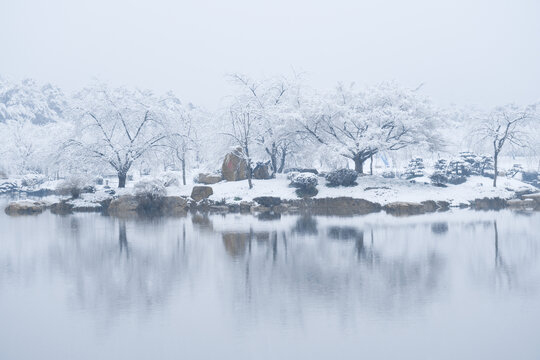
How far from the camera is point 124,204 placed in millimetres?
37281

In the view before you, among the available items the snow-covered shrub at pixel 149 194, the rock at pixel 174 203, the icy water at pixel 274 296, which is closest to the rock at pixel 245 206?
the rock at pixel 174 203

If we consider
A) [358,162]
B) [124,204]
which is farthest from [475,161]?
[124,204]

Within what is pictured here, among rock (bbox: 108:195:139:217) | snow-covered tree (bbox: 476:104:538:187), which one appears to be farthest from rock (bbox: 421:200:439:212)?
rock (bbox: 108:195:139:217)

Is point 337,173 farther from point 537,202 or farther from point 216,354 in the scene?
point 216,354


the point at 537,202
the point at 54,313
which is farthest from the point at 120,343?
the point at 537,202

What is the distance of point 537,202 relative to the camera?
1460 inches

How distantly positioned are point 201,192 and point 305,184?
6.63 metres

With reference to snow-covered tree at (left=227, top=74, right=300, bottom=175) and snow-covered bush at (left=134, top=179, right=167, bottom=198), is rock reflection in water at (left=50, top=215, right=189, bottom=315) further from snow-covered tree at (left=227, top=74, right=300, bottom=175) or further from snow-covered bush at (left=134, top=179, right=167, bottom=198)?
snow-covered tree at (left=227, top=74, right=300, bottom=175)

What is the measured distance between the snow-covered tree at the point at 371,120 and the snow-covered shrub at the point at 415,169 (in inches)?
632

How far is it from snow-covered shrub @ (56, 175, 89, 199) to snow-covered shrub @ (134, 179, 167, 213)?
5.26m

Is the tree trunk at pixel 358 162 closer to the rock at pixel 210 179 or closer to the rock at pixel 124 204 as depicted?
the rock at pixel 210 179

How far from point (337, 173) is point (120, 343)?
2893 cm

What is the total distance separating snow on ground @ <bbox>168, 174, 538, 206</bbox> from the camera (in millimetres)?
35938

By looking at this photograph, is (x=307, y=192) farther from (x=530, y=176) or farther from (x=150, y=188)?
(x=530, y=176)
